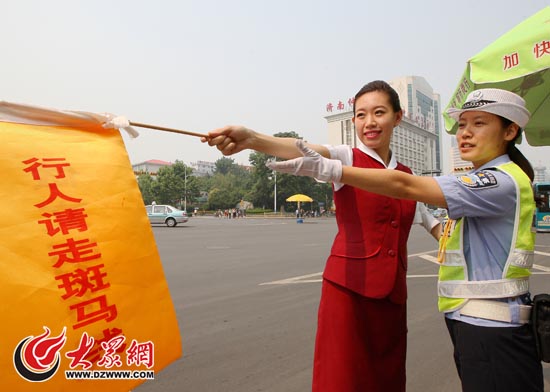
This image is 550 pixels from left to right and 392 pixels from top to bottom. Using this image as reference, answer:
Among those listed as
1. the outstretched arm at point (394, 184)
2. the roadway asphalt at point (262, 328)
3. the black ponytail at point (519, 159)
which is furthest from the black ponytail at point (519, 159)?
the roadway asphalt at point (262, 328)

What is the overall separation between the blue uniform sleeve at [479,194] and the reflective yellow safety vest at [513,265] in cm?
5

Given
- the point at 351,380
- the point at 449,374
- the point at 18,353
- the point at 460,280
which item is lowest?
the point at 449,374

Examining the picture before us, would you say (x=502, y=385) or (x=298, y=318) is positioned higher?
(x=502, y=385)

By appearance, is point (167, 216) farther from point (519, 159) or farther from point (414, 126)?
point (414, 126)

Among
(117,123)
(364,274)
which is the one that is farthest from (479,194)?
(117,123)

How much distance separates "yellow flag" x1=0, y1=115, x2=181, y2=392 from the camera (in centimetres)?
116

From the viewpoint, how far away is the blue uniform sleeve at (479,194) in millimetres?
1297

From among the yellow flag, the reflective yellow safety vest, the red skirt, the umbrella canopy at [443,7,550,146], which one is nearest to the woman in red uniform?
the red skirt

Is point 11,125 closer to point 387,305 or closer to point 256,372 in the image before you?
point 387,305

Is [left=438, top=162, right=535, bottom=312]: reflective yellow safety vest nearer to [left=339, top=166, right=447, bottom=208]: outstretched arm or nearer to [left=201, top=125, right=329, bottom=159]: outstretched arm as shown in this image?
[left=339, top=166, right=447, bottom=208]: outstretched arm

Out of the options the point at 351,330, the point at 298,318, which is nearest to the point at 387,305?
the point at 351,330

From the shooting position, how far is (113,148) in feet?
4.79

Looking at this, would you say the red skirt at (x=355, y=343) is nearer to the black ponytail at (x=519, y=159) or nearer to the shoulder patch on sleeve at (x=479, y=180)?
the shoulder patch on sleeve at (x=479, y=180)

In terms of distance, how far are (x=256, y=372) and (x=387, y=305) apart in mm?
1521
